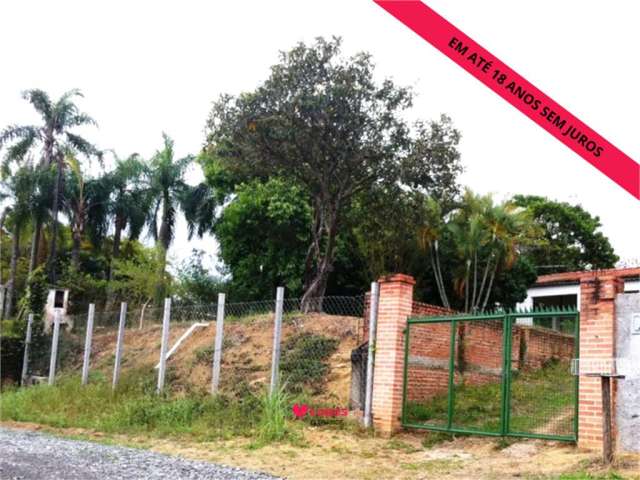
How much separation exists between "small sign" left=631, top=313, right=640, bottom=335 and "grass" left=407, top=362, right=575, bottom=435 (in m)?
1.55

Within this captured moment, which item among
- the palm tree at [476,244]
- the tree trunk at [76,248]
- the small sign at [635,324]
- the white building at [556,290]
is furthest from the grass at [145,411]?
the white building at [556,290]

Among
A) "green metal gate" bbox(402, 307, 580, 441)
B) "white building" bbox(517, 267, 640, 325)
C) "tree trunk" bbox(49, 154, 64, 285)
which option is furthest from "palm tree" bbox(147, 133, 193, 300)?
"green metal gate" bbox(402, 307, 580, 441)

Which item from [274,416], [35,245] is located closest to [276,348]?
[274,416]

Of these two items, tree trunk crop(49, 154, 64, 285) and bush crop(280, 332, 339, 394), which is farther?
tree trunk crop(49, 154, 64, 285)

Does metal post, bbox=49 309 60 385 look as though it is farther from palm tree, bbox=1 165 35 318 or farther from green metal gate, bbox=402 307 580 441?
palm tree, bbox=1 165 35 318

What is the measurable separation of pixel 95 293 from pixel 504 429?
2228 cm

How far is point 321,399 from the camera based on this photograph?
11.3 meters

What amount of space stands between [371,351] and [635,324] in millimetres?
3847

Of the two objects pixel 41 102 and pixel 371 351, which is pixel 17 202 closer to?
pixel 41 102

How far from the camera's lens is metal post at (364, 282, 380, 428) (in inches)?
405

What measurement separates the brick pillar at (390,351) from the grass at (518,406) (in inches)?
14.8

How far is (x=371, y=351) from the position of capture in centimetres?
1050

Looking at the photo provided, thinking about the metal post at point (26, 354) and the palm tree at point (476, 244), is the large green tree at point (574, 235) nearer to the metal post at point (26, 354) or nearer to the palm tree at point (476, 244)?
the palm tree at point (476, 244)

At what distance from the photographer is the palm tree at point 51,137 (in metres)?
28.3
